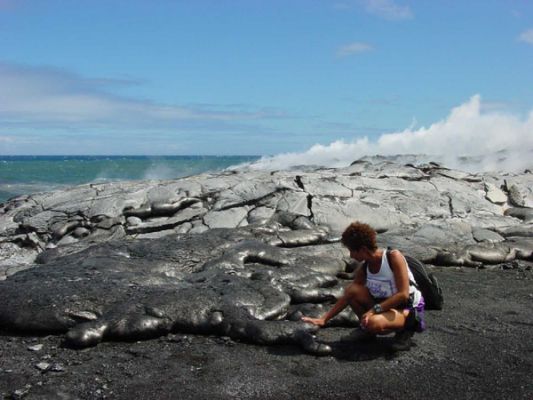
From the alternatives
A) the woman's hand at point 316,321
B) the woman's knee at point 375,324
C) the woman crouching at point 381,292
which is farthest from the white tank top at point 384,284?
the woman's hand at point 316,321

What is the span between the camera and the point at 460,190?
754 inches

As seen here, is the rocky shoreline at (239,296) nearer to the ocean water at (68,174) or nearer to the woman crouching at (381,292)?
the woman crouching at (381,292)

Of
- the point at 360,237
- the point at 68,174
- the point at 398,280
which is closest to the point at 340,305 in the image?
the point at 398,280

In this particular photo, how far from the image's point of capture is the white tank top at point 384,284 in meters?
7.25

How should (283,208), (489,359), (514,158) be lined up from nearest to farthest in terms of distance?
(489,359) → (283,208) → (514,158)

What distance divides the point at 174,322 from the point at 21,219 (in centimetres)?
1034

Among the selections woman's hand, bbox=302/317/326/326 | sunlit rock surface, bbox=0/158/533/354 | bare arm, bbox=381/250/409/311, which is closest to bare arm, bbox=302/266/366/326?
woman's hand, bbox=302/317/326/326

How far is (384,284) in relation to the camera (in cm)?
735

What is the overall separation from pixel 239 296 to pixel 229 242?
3604 millimetres

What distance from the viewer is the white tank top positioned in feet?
23.8

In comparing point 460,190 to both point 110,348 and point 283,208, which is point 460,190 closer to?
point 283,208

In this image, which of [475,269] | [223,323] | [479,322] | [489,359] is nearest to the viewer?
[489,359]

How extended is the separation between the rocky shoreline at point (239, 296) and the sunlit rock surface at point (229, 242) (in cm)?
3

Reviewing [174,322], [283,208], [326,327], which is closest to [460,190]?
[283,208]
